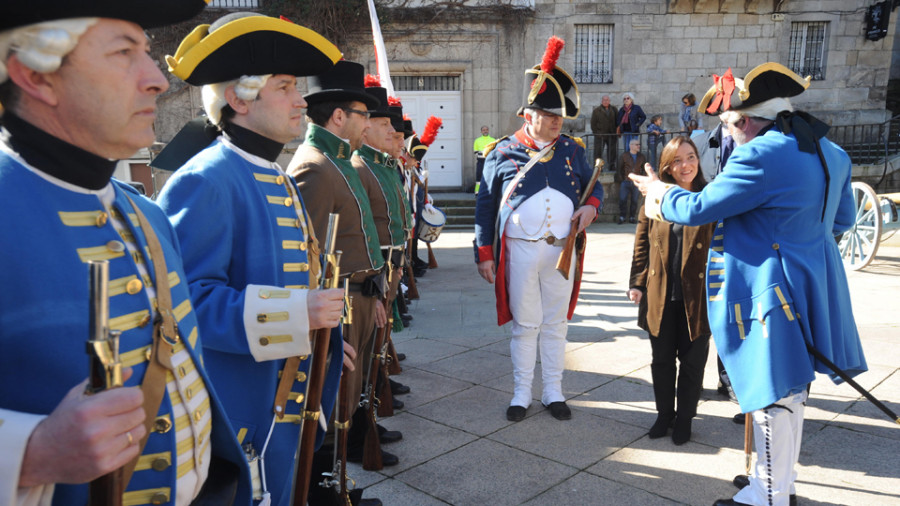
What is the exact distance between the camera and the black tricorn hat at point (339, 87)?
3.23m

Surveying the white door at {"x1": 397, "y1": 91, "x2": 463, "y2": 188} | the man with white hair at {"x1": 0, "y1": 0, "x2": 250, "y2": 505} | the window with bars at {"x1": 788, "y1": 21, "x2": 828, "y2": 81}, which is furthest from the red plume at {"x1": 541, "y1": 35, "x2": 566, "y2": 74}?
the window with bars at {"x1": 788, "y1": 21, "x2": 828, "y2": 81}

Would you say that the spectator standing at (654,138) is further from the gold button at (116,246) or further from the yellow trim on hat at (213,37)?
the gold button at (116,246)

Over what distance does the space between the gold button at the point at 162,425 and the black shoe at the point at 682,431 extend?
3.20m

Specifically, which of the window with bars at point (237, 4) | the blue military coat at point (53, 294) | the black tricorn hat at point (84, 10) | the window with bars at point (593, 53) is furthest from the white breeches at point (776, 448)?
the window with bars at point (237, 4)

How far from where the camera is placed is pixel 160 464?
53.5 inches

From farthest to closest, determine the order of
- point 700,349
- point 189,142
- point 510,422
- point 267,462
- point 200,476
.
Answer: point 510,422 → point 700,349 → point 189,142 → point 267,462 → point 200,476

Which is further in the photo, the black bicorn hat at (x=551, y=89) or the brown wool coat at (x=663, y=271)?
the black bicorn hat at (x=551, y=89)

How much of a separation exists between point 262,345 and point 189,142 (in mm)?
905

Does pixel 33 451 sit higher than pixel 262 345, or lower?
higher

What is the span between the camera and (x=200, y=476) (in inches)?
59.6

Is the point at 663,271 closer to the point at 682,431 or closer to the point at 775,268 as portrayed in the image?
the point at 682,431

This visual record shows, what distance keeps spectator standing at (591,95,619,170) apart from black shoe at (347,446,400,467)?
13316mm

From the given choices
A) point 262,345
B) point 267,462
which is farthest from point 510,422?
point 262,345

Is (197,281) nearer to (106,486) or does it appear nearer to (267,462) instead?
(267,462)
